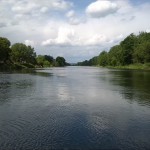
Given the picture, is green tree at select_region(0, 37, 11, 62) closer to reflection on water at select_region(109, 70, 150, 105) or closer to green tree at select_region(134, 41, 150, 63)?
green tree at select_region(134, 41, 150, 63)

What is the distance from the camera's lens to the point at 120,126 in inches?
834

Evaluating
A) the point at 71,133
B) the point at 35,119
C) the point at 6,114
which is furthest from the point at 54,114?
the point at 71,133

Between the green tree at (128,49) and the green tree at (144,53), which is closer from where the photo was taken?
the green tree at (144,53)

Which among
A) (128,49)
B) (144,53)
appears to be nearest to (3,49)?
(144,53)

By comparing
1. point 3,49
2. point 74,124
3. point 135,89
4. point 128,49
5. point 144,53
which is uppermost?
point 128,49

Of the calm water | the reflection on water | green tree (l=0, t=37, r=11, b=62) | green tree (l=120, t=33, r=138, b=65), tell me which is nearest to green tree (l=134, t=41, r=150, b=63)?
green tree (l=120, t=33, r=138, b=65)

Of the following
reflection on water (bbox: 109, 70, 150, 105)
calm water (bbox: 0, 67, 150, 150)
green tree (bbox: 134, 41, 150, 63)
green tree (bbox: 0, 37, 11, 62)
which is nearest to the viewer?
calm water (bbox: 0, 67, 150, 150)

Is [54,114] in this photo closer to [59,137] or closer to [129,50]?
[59,137]

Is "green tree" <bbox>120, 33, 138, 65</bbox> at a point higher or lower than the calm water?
higher

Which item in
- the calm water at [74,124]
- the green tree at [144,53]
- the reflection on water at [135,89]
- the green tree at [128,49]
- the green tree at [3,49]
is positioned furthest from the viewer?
the green tree at [128,49]

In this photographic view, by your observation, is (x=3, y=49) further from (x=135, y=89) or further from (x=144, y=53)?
(x=135, y=89)

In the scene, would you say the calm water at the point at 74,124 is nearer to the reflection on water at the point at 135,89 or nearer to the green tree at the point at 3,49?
the reflection on water at the point at 135,89

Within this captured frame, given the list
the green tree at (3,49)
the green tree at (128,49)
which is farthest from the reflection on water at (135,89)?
the green tree at (128,49)

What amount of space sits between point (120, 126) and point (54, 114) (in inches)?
258
